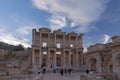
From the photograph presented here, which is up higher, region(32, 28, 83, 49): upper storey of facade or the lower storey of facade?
region(32, 28, 83, 49): upper storey of facade

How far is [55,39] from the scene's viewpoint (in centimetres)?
5353

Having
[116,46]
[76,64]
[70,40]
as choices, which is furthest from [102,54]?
[70,40]

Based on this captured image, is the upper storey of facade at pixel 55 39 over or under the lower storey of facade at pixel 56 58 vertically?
over

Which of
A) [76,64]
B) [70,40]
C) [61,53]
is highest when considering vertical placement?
[70,40]

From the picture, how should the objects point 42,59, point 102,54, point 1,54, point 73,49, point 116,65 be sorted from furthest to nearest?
point 73,49 → point 42,59 → point 1,54 → point 102,54 → point 116,65

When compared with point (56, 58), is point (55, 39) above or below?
above

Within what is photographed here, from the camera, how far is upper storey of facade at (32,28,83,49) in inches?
2058

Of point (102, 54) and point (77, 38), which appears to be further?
point (77, 38)

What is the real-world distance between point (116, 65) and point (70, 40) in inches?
1226

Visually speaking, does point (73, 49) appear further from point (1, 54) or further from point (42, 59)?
point (1, 54)

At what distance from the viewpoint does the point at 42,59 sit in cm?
5125

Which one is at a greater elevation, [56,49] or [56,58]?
[56,49]

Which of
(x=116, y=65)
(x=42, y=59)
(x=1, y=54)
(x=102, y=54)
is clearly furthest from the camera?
(x=42, y=59)

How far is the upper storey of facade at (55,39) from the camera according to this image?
172 feet
